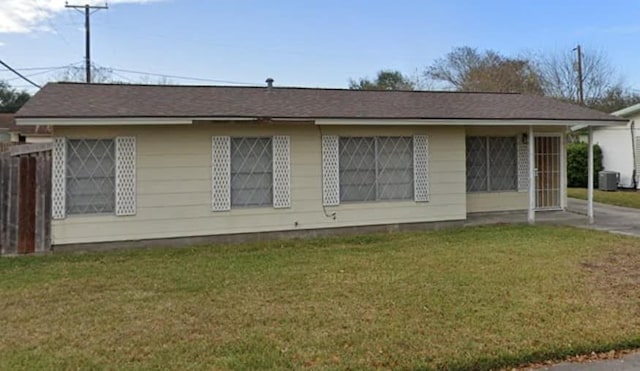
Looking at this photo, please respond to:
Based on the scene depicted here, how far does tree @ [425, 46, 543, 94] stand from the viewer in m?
36.5

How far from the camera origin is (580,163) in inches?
925

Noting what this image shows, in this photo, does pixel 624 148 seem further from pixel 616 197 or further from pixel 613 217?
pixel 613 217

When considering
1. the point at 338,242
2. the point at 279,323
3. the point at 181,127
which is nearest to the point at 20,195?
the point at 181,127

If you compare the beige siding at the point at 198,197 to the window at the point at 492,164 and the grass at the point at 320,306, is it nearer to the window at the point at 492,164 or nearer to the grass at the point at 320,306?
the grass at the point at 320,306

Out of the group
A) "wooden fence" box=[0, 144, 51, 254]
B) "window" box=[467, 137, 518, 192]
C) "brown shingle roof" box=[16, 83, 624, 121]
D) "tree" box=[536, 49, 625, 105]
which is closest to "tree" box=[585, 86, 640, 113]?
"tree" box=[536, 49, 625, 105]

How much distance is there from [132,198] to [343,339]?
6.42 metres

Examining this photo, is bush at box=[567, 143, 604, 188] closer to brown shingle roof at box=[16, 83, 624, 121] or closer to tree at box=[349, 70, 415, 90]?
brown shingle roof at box=[16, 83, 624, 121]

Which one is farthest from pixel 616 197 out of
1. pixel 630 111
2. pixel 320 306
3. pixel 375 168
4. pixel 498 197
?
pixel 320 306

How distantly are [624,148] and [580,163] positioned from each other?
183 centimetres

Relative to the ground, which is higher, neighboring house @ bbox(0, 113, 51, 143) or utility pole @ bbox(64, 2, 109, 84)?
utility pole @ bbox(64, 2, 109, 84)

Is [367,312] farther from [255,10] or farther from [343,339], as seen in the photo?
[255,10]

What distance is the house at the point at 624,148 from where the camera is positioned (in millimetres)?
21547

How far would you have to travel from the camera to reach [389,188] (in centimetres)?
1173

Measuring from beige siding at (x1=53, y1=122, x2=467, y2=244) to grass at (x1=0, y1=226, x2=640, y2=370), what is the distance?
622 mm
